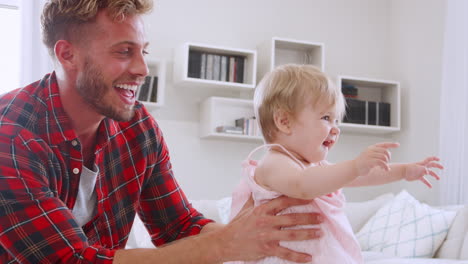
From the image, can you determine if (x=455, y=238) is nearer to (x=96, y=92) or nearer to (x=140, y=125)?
(x=140, y=125)

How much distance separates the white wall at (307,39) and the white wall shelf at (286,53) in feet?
0.54

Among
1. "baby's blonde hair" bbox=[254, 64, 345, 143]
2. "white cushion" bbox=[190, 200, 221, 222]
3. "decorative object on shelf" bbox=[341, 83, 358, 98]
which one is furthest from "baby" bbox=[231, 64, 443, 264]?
"decorative object on shelf" bbox=[341, 83, 358, 98]

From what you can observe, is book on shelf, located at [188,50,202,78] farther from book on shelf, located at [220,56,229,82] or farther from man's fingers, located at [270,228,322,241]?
man's fingers, located at [270,228,322,241]

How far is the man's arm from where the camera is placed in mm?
1303

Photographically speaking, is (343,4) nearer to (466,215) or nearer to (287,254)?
(466,215)

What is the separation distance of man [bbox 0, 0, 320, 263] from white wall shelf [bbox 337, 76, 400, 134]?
106 inches

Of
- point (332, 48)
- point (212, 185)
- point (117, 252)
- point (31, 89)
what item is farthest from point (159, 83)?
point (117, 252)

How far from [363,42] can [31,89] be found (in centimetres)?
361

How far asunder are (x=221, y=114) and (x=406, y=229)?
151 cm

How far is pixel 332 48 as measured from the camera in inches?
180

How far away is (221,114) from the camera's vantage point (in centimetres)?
402

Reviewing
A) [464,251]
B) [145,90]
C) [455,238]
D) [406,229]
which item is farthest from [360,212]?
[145,90]

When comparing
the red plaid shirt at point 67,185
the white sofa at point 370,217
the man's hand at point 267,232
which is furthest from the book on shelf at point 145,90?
the man's hand at point 267,232

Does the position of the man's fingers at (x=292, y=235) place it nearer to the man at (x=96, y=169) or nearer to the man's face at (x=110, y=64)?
the man at (x=96, y=169)
